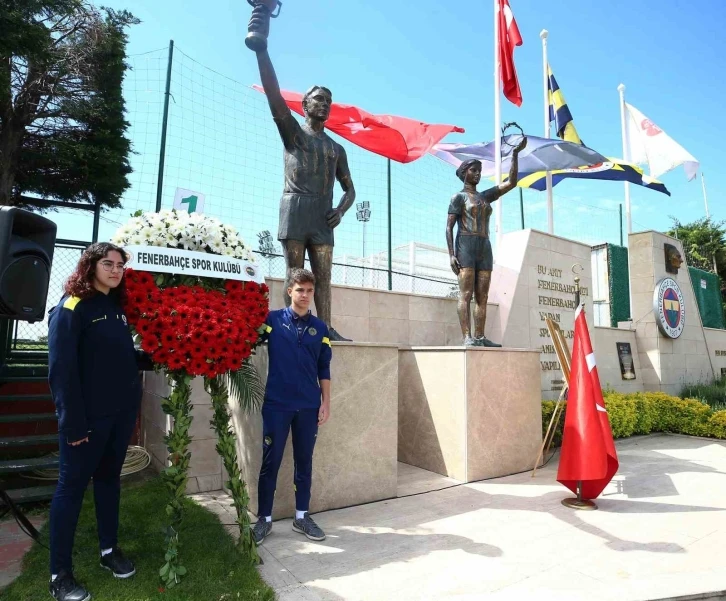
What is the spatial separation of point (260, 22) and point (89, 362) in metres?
2.32

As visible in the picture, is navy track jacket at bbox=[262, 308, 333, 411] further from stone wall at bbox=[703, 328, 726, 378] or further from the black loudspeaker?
stone wall at bbox=[703, 328, 726, 378]

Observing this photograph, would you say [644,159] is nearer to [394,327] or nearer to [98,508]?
[394,327]

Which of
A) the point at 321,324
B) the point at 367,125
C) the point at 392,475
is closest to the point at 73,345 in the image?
the point at 321,324

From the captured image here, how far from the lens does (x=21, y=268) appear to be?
7.21 feet

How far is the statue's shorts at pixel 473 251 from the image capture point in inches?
222

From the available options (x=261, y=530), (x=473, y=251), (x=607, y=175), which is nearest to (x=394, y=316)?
(x=473, y=251)

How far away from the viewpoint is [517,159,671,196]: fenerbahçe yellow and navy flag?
9.56m

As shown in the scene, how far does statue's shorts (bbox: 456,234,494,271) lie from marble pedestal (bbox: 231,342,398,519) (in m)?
2.04

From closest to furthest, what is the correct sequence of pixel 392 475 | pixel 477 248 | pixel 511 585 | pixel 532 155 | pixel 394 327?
pixel 511 585 < pixel 392 475 < pixel 477 248 < pixel 394 327 < pixel 532 155

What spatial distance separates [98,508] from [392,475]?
89.8 inches

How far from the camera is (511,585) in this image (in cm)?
246

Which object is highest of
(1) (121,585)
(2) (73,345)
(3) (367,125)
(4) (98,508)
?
(3) (367,125)

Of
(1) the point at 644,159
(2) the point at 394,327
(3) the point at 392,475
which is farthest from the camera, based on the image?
(1) the point at 644,159

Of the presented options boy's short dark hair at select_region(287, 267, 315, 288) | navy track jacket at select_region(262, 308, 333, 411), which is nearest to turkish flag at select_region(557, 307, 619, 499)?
navy track jacket at select_region(262, 308, 333, 411)
